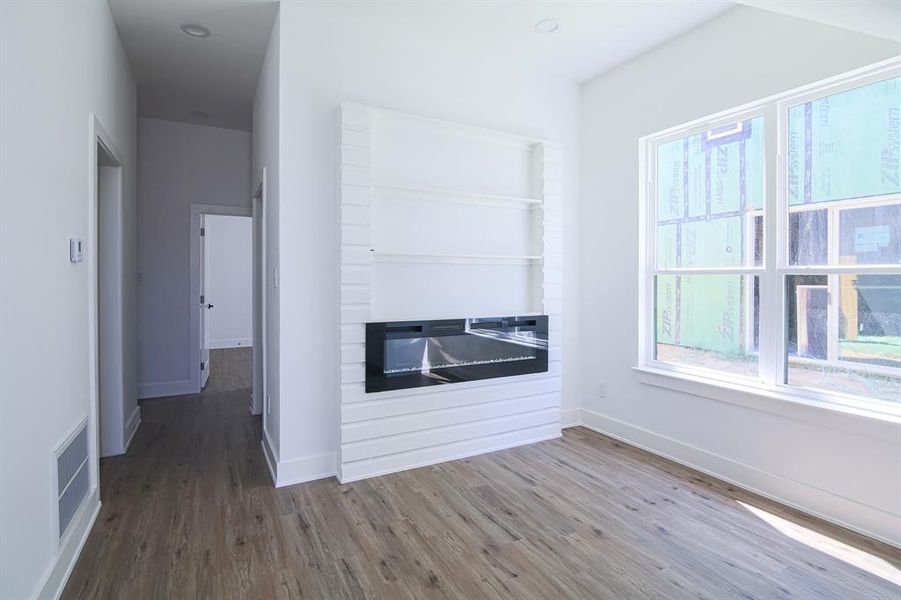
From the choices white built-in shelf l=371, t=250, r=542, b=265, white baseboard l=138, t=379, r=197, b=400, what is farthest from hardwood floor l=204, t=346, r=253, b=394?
white built-in shelf l=371, t=250, r=542, b=265

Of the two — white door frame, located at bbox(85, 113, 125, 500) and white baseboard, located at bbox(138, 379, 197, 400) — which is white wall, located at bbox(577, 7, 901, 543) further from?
white baseboard, located at bbox(138, 379, 197, 400)

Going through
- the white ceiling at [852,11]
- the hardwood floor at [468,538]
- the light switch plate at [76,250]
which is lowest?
the hardwood floor at [468,538]

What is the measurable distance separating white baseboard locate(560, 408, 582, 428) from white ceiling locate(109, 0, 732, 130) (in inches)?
113

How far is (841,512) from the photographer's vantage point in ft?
8.04

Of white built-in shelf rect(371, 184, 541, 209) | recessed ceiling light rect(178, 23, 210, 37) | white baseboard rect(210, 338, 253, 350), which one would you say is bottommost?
white baseboard rect(210, 338, 253, 350)

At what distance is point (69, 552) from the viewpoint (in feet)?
6.80

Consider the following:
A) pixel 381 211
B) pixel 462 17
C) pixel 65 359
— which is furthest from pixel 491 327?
pixel 65 359

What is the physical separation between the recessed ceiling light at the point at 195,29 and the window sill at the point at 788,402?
4039 millimetres

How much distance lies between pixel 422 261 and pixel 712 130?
2191 millimetres

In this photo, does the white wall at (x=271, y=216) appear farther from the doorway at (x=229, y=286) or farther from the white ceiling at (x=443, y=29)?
the doorway at (x=229, y=286)

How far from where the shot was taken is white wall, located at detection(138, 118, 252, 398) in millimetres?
5074

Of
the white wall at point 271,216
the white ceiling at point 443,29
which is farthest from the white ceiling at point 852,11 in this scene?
the white wall at point 271,216

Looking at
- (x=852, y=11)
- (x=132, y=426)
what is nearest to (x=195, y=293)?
(x=132, y=426)

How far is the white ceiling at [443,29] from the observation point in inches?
116
